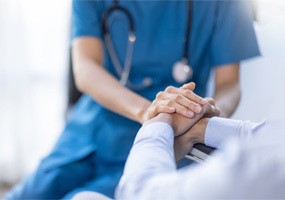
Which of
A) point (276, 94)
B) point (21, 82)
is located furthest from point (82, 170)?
point (21, 82)

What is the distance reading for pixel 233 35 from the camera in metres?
1.13

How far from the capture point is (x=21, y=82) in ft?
6.21

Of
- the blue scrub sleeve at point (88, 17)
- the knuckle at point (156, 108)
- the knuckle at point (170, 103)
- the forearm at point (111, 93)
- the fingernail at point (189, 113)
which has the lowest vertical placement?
the fingernail at point (189, 113)

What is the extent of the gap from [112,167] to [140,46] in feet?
1.02

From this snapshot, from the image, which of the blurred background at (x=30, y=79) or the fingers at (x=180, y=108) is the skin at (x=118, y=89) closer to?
the fingers at (x=180, y=108)

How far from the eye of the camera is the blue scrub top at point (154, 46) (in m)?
1.12

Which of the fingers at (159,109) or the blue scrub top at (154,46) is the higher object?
the blue scrub top at (154,46)

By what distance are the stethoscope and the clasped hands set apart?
10.4 inches

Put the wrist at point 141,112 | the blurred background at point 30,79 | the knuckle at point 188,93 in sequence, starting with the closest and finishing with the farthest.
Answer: the knuckle at point 188,93 < the wrist at point 141,112 < the blurred background at point 30,79

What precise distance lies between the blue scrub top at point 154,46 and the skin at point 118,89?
3cm

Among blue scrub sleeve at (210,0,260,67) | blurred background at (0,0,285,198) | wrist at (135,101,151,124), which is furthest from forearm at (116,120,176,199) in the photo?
blurred background at (0,0,285,198)

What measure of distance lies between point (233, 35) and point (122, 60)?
29 cm

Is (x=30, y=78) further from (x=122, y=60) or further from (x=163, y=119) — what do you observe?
(x=163, y=119)

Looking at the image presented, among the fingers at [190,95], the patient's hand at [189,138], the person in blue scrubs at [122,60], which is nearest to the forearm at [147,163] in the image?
the patient's hand at [189,138]
